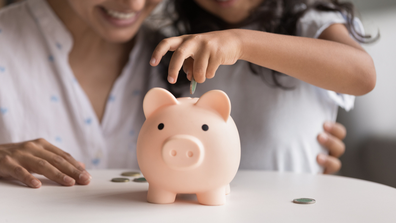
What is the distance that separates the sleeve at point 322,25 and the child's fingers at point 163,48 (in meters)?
0.52

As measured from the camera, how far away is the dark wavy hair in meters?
0.96

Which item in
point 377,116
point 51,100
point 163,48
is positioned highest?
point 377,116

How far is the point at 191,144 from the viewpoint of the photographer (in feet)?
1.52

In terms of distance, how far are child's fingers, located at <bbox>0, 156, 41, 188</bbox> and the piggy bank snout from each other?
10.8 inches

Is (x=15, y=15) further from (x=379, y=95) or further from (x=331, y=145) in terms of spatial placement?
(x=379, y=95)

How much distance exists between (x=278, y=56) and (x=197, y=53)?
20cm

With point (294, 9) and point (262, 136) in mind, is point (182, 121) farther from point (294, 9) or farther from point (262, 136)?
point (294, 9)

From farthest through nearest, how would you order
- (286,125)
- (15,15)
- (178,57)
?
(15,15), (286,125), (178,57)

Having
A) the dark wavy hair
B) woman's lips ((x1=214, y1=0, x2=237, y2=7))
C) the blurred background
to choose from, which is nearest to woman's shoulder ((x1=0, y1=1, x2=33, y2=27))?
the dark wavy hair

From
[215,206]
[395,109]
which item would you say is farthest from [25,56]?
[395,109]

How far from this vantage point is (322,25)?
89cm

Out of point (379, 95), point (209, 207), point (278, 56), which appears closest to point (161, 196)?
point (209, 207)

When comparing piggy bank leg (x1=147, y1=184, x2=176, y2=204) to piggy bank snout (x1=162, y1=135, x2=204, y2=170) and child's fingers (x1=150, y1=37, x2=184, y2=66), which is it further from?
child's fingers (x1=150, y1=37, x2=184, y2=66)

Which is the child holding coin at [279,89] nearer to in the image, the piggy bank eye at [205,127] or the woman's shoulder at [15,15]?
the piggy bank eye at [205,127]
